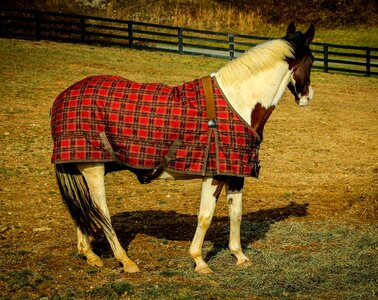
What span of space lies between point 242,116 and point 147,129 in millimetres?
947

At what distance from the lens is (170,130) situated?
22.3ft

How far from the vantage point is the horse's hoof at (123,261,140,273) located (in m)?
6.93

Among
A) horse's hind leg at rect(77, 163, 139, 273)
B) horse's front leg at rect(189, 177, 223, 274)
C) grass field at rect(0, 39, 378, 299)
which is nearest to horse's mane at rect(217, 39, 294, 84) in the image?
horse's front leg at rect(189, 177, 223, 274)

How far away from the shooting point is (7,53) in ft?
79.4

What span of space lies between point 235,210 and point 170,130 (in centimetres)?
118

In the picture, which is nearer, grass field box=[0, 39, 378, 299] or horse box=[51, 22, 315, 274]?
grass field box=[0, 39, 378, 299]

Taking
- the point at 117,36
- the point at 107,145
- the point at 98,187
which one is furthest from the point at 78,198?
the point at 117,36

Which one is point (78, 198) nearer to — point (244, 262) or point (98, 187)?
point (98, 187)

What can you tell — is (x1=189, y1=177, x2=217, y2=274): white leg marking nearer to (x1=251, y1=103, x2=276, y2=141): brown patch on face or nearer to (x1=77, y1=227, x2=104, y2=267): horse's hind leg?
(x1=251, y1=103, x2=276, y2=141): brown patch on face

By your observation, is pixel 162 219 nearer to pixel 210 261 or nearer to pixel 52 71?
pixel 210 261

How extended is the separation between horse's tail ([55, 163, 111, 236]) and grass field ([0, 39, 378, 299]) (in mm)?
443

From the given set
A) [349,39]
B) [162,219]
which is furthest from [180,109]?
[349,39]

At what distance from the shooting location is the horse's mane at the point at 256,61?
6965 mm

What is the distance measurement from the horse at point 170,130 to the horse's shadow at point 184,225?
0.93 m
